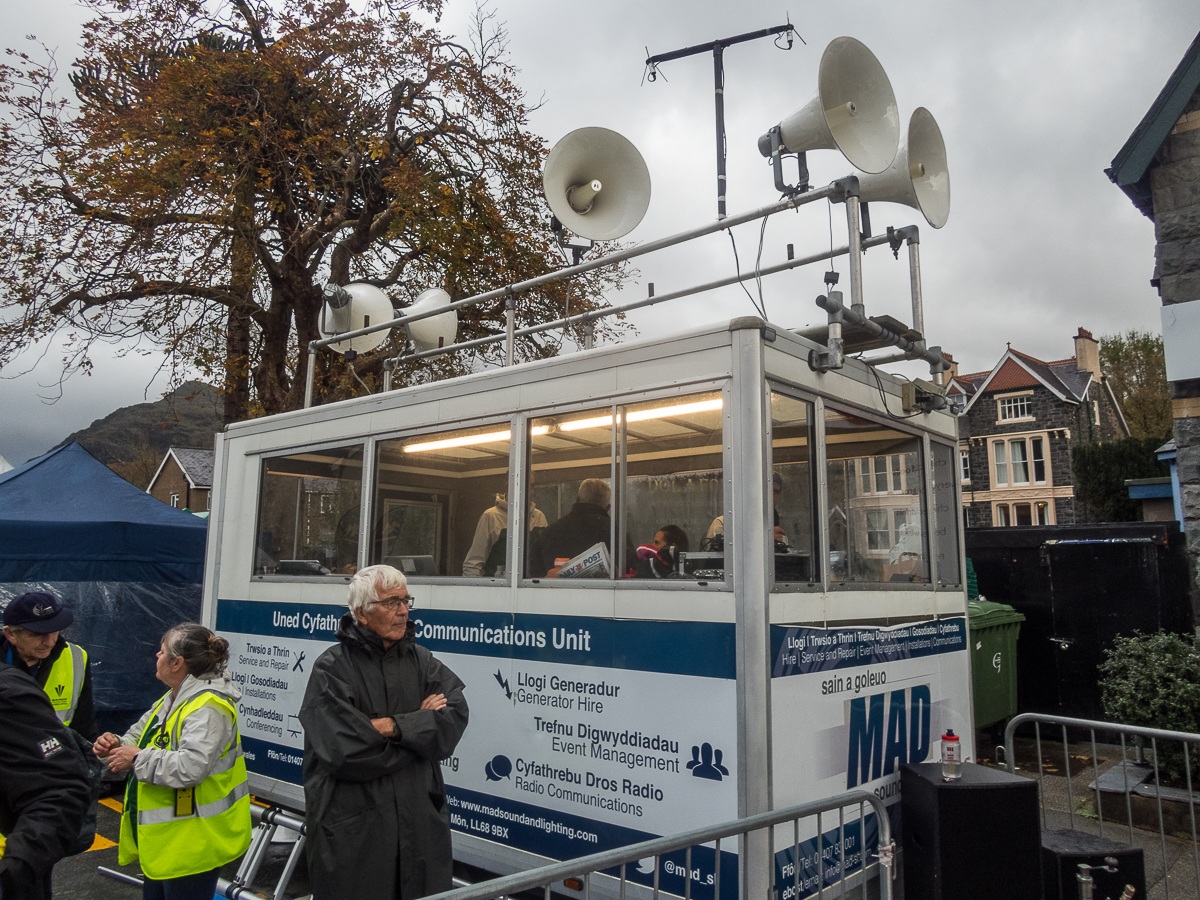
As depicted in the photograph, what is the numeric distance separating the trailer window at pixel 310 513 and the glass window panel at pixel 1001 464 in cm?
4135

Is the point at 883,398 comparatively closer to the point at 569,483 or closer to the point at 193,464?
the point at 569,483

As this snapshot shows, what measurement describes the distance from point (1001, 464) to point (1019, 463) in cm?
80

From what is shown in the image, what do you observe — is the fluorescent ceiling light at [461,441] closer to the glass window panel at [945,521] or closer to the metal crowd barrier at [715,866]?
the metal crowd barrier at [715,866]

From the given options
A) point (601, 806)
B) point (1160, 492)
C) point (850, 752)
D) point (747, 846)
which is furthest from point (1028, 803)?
point (1160, 492)

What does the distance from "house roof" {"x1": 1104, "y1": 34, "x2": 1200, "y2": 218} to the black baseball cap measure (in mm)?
8721

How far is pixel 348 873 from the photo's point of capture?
289 cm

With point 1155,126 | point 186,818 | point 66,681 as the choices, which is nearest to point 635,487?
point 186,818

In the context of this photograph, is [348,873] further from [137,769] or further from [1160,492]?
[1160,492]

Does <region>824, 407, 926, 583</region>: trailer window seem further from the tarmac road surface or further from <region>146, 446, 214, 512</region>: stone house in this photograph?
<region>146, 446, 214, 512</region>: stone house

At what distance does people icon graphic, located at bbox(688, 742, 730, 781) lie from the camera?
332cm

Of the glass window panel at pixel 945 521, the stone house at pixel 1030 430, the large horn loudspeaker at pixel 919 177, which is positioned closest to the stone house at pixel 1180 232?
the glass window panel at pixel 945 521

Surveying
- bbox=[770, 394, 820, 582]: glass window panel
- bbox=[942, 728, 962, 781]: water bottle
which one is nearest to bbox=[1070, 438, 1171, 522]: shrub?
bbox=[942, 728, 962, 781]: water bottle

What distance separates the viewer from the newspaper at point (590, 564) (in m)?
3.91

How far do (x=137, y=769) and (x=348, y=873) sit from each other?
0.91m
